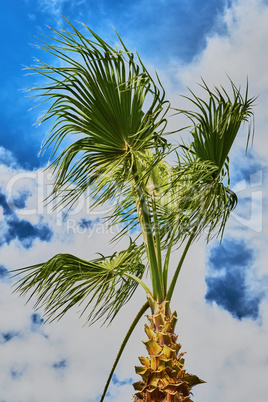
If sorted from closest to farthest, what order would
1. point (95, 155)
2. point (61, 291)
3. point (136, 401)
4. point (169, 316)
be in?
point (136, 401), point (169, 316), point (95, 155), point (61, 291)

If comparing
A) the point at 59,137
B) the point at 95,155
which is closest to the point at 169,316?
the point at 95,155

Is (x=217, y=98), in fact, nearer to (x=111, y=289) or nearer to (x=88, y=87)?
(x=88, y=87)

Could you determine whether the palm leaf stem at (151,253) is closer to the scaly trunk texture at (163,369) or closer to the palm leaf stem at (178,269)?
the palm leaf stem at (178,269)

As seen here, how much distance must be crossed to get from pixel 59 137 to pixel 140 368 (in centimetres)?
211

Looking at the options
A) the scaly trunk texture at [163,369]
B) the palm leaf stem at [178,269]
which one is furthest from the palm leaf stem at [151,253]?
the scaly trunk texture at [163,369]

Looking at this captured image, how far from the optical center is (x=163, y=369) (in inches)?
156

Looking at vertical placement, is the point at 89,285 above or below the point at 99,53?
below

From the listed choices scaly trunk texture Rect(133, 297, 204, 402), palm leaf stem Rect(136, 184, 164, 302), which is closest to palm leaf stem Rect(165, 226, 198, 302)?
palm leaf stem Rect(136, 184, 164, 302)

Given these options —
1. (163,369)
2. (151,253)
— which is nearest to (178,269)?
(151,253)

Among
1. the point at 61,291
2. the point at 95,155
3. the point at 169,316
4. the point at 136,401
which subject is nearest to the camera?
the point at 136,401

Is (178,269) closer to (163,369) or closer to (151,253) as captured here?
(151,253)

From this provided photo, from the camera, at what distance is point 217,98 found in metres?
4.81

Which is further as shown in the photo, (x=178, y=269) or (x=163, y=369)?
(x=178, y=269)

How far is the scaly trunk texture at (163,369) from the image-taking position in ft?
12.8
